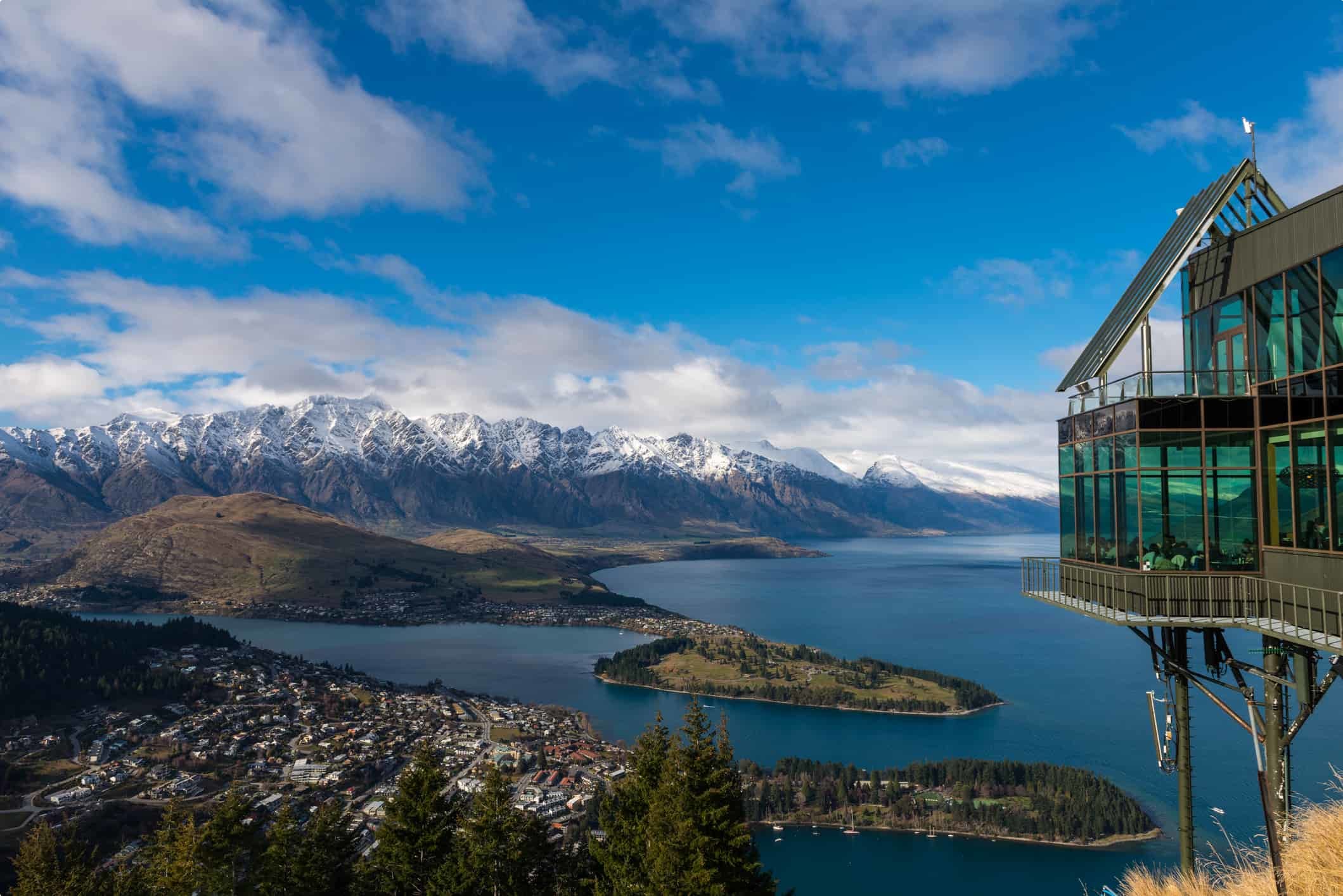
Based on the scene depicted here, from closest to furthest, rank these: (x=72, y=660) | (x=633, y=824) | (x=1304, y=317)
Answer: (x=1304, y=317) < (x=633, y=824) < (x=72, y=660)

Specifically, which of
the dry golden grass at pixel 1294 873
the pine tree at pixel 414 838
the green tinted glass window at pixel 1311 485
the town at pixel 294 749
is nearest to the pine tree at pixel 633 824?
the pine tree at pixel 414 838

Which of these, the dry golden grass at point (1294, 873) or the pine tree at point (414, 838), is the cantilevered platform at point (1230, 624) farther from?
the pine tree at point (414, 838)

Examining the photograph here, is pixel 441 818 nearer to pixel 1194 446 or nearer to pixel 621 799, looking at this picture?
pixel 621 799

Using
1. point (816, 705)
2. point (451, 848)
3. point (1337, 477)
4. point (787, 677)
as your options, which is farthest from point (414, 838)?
point (787, 677)

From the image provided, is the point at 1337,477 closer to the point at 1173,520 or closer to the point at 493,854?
the point at 1173,520

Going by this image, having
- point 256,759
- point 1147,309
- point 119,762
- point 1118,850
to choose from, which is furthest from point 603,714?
point 1147,309

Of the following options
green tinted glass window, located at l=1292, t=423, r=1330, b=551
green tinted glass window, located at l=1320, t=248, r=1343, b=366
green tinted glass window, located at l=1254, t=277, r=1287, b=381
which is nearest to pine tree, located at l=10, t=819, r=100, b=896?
green tinted glass window, located at l=1292, t=423, r=1330, b=551
